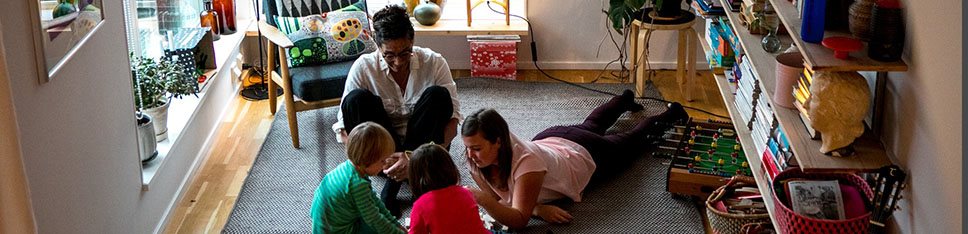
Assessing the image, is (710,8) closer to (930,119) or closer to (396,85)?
(396,85)

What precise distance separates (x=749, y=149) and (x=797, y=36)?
0.76 m

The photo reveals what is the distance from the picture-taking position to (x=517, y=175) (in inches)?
151

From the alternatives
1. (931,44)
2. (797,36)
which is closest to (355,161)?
(797,36)

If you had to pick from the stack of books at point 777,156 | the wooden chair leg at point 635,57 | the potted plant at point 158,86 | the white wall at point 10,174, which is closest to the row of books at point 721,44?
the wooden chair leg at point 635,57

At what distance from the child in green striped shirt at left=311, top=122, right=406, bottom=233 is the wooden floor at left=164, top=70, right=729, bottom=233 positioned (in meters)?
0.78

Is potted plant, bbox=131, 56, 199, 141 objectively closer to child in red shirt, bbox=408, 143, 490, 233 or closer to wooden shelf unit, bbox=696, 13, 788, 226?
child in red shirt, bbox=408, 143, 490, 233

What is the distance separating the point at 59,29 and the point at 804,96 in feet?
6.64

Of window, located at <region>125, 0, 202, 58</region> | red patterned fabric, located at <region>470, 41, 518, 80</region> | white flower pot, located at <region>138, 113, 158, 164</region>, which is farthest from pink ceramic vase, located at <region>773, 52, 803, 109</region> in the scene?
red patterned fabric, located at <region>470, 41, 518, 80</region>

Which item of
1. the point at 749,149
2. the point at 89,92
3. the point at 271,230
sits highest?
the point at 89,92

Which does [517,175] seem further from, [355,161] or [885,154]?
[885,154]

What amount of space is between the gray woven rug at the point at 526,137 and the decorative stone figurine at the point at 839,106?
109 cm

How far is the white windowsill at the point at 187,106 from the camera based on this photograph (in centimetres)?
402

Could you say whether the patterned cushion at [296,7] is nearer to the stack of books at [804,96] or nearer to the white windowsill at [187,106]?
the white windowsill at [187,106]

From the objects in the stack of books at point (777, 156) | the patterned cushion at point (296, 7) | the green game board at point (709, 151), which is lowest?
the green game board at point (709, 151)
